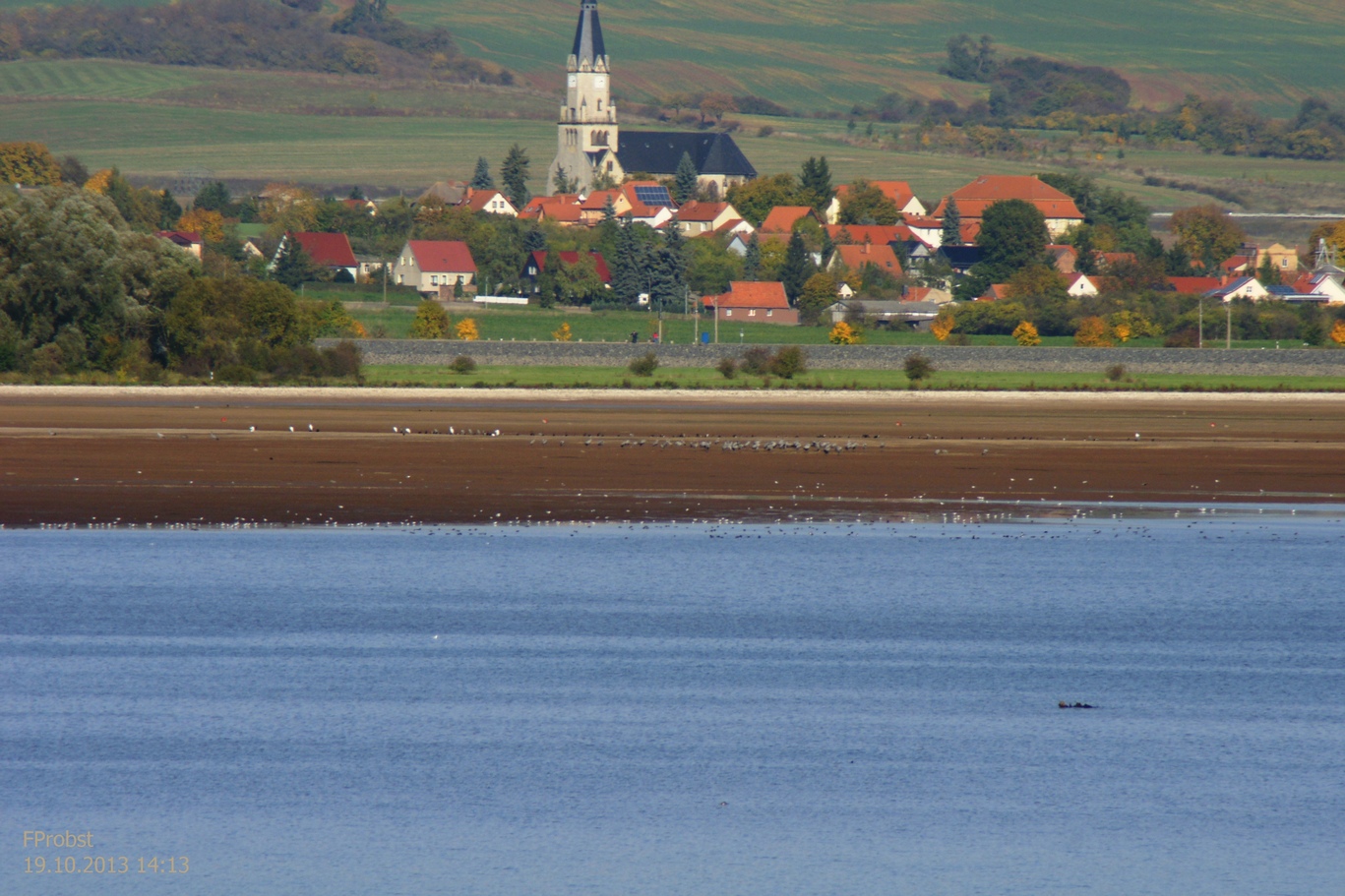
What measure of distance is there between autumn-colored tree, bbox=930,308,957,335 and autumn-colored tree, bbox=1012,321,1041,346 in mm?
3893

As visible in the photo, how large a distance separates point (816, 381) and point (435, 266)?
63.6 meters

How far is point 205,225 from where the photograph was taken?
140875 mm

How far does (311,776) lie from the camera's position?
47.8ft

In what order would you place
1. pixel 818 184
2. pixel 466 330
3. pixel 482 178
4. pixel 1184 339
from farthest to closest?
1. pixel 482 178
2. pixel 818 184
3. pixel 1184 339
4. pixel 466 330

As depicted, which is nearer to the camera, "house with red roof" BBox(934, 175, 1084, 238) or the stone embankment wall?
the stone embankment wall

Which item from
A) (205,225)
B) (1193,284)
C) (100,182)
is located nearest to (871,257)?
(1193,284)

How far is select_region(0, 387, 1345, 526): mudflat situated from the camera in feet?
97.1

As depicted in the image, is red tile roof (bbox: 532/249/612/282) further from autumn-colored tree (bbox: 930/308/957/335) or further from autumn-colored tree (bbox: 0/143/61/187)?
autumn-colored tree (bbox: 0/143/61/187)

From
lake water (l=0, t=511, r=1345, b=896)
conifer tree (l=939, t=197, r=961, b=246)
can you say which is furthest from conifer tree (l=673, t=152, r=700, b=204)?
lake water (l=0, t=511, r=1345, b=896)

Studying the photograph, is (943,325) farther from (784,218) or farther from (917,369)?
(784,218)

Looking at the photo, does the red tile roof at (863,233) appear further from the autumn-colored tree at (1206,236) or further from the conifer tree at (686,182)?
the conifer tree at (686,182)

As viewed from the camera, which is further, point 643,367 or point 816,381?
point 643,367

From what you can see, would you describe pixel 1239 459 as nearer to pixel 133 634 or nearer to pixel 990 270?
pixel 133 634

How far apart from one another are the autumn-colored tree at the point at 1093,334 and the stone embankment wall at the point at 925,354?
11.8m
